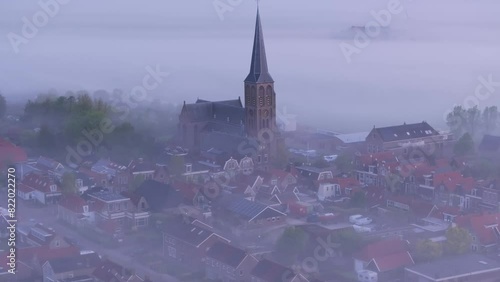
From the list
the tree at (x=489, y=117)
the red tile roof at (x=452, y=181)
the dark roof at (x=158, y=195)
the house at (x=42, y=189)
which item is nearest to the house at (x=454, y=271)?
the red tile roof at (x=452, y=181)

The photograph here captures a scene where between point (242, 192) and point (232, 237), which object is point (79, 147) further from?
point (232, 237)

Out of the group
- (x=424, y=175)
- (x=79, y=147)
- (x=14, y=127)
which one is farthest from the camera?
(x=14, y=127)

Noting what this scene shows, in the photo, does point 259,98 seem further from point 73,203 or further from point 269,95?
point 73,203

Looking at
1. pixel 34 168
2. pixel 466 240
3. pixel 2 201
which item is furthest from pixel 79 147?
pixel 466 240

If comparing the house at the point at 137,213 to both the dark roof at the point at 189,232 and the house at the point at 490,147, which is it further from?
the house at the point at 490,147

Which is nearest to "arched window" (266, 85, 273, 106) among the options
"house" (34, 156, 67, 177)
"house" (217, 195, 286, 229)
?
"house" (34, 156, 67, 177)

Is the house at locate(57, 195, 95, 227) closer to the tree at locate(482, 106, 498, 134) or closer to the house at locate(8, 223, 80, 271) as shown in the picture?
the house at locate(8, 223, 80, 271)

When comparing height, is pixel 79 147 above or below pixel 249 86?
below
